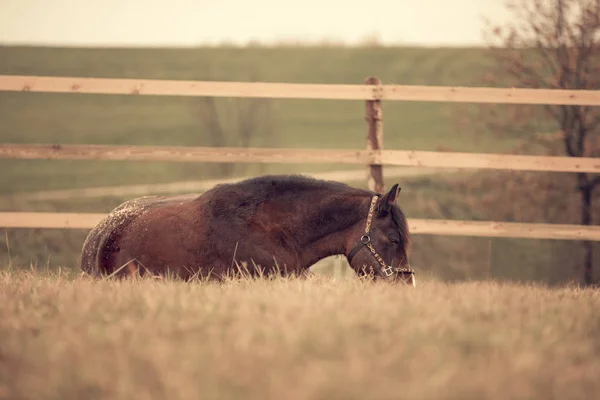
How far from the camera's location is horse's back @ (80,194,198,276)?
630 centimetres

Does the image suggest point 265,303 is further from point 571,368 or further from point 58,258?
point 58,258

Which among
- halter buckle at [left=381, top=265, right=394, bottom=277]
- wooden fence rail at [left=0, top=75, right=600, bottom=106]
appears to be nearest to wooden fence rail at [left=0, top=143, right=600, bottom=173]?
wooden fence rail at [left=0, top=75, right=600, bottom=106]

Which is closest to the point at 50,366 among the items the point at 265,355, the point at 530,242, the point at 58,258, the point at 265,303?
the point at 265,355

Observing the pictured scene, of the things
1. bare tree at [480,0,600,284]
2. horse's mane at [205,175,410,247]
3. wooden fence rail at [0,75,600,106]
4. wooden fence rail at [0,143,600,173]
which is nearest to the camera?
horse's mane at [205,175,410,247]

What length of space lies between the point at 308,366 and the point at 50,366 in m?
0.85

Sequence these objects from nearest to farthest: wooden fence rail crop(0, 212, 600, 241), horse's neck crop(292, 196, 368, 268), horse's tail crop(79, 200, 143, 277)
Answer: horse's neck crop(292, 196, 368, 268) → horse's tail crop(79, 200, 143, 277) → wooden fence rail crop(0, 212, 600, 241)

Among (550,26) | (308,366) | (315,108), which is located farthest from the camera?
(315,108)

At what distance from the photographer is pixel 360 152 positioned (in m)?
7.94

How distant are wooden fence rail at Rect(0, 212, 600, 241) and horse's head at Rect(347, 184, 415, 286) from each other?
2.12 meters

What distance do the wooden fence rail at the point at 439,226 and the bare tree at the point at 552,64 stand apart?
16.6ft

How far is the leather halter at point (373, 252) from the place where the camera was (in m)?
5.45

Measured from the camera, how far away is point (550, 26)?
14.3m

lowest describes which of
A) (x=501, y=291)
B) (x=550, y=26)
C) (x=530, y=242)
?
(x=530, y=242)

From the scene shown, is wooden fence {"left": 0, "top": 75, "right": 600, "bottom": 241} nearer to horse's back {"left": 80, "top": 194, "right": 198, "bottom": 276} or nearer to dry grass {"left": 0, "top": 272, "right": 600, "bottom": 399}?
horse's back {"left": 80, "top": 194, "right": 198, "bottom": 276}
